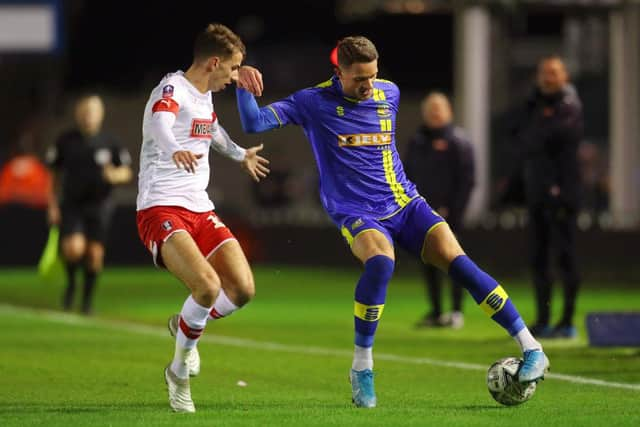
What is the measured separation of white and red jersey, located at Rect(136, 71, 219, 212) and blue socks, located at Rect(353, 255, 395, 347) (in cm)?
105

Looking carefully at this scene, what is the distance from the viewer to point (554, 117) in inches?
557

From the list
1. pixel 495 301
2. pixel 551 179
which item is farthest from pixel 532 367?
pixel 551 179

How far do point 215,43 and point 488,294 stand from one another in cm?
220

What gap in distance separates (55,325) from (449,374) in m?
5.85

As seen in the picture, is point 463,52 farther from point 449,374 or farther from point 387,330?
point 449,374

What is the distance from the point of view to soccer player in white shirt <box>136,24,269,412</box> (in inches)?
361

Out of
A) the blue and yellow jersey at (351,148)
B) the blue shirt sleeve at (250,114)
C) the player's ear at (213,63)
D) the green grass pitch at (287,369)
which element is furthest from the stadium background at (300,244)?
the player's ear at (213,63)

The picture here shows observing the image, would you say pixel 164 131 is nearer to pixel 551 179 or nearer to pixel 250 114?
pixel 250 114

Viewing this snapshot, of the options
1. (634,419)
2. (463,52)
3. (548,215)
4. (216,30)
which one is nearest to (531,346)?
(634,419)

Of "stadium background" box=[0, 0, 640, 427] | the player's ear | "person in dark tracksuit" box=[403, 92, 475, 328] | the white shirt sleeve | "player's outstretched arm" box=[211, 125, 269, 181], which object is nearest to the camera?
the white shirt sleeve

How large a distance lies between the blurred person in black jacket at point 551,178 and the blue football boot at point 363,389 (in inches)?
202

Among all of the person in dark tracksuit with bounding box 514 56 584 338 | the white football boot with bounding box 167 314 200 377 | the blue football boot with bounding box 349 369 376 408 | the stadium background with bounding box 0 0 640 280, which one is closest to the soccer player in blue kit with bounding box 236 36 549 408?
the blue football boot with bounding box 349 369 376 408

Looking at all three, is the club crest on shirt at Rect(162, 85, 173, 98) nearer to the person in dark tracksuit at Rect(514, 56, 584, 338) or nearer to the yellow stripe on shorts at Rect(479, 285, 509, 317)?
the yellow stripe on shorts at Rect(479, 285, 509, 317)

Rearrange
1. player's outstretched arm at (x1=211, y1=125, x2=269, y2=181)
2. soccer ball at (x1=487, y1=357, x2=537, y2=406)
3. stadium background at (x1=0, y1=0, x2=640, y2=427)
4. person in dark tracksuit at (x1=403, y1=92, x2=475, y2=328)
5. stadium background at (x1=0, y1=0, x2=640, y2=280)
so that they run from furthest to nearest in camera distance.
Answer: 1. stadium background at (x1=0, y1=0, x2=640, y2=280)
2. person in dark tracksuit at (x1=403, y1=92, x2=475, y2=328)
3. stadium background at (x1=0, y1=0, x2=640, y2=427)
4. player's outstretched arm at (x1=211, y1=125, x2=269, y2=181)
5. soccer ball at (x1=487, y1=357, x2=537, y2=406)
